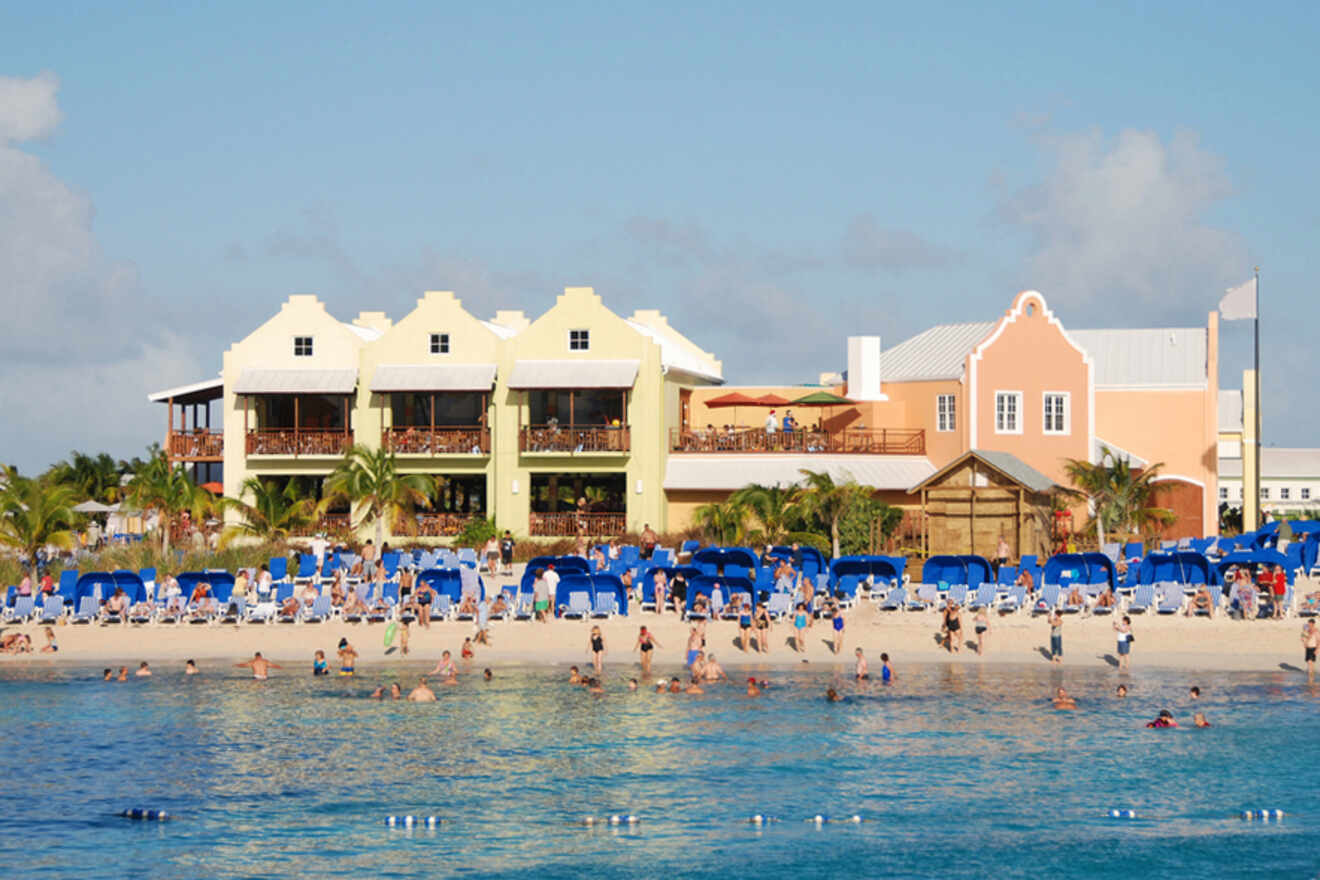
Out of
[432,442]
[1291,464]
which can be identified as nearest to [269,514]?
[432,442]

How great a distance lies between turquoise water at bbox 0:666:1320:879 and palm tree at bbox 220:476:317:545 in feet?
46.5

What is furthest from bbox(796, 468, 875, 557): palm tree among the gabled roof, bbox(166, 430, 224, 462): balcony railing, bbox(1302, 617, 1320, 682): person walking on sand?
bbox(166, 430, 224, 462): balcony railing

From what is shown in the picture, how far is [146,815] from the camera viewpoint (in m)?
21.1

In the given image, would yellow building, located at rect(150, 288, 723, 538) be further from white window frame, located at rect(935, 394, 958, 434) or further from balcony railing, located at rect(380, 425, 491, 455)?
white window frame, located at rect(935, 394, 958, 434)

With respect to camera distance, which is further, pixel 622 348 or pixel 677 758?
pixel 622 348

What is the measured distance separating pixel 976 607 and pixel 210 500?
23.0m

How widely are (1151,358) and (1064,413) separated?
6.84 meters

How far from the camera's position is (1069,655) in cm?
3231

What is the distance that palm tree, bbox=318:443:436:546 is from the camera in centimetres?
4556

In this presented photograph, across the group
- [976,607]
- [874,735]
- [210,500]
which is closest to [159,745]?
[874,735]

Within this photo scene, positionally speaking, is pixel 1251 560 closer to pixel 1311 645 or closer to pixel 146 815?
pixel 1311 645

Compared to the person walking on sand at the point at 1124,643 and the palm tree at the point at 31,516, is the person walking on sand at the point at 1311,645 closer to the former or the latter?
the person walking on sand at the point at 1124,643

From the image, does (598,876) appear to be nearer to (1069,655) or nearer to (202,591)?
(1069,655)

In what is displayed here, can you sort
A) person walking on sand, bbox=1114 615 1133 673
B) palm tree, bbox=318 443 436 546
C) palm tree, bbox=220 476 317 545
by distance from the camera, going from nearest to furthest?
person walking on sand, bbox=1114 615 1133 673 → palm tree, bbox=318 443 436 546 → palm tree, bbox=220 476 317 545
